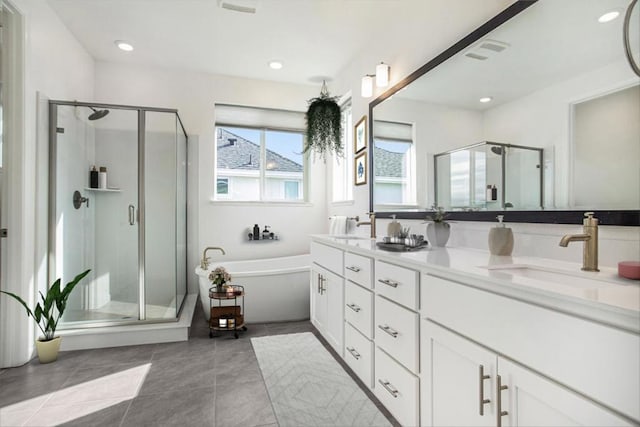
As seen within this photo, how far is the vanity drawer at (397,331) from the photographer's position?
143 centimetres

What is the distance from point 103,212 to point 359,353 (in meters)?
2.53

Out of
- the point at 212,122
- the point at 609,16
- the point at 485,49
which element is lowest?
the point at 609,16

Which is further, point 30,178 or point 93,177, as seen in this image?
point 93,177

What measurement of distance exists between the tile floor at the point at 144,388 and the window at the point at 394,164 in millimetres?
1291

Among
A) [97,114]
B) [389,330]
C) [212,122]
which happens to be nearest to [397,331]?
[389,330]

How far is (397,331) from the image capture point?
1555mm

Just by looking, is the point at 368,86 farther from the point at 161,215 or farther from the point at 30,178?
the point at 30,178

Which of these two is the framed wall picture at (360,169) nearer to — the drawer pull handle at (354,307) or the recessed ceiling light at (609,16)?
the drawer pull handle at (354,307)

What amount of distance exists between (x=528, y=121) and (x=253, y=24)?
2401 millimetres

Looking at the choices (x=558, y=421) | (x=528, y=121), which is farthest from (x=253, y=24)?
(x=558, y=421)

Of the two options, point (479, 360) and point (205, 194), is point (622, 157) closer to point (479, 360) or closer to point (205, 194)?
point (479, 360)

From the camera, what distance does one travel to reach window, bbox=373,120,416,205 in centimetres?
244

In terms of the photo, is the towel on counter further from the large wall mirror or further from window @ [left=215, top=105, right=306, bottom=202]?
the large wall mirror

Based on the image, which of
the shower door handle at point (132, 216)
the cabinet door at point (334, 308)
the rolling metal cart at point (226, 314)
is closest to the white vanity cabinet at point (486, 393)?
Result: the cabinet door at point (334, 308)
